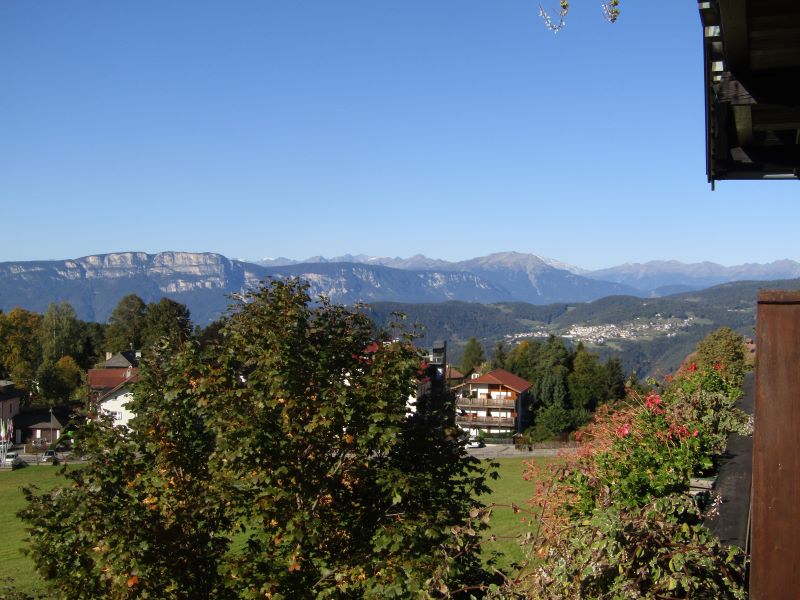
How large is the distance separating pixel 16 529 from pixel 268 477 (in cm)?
2877

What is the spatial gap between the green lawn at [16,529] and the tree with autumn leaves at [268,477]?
1150 mm

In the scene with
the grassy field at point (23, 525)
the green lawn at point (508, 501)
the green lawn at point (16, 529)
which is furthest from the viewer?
the grassy field at point (23, 525)

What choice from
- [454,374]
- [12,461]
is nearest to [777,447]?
[12,461]

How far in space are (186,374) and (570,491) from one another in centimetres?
403

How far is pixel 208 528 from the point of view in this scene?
712cm

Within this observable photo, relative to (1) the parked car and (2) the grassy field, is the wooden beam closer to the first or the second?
(2) the grassy field

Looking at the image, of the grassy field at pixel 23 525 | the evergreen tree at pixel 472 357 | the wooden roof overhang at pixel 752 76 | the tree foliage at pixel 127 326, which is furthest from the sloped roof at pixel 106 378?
the wooden roof overhang at pixel 752 76

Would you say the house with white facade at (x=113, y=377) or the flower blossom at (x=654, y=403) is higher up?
the flower blossom at (x=654, y=403)

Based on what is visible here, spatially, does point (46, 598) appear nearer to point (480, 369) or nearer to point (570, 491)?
point (570, 491)

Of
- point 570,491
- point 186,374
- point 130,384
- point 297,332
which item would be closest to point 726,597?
point 570,491

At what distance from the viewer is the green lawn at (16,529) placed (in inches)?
707

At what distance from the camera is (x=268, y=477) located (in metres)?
6.30

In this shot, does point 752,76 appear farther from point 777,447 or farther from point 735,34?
point 777,447

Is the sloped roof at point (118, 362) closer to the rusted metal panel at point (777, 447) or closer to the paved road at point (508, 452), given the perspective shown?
the paved road at point (508, 452)
